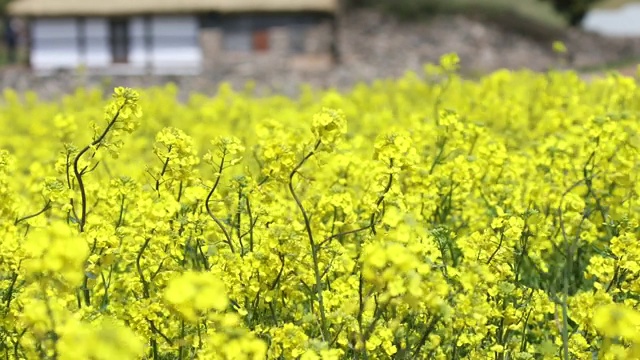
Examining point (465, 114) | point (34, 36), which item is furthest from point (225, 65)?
point (465, 114)

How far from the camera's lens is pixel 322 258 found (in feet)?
10.2

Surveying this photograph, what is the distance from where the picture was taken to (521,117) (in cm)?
727

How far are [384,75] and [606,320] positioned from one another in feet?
66.6

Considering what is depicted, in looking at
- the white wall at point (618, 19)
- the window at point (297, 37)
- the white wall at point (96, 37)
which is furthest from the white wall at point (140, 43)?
the white wall at point (618, 19)

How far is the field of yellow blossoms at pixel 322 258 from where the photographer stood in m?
2.35

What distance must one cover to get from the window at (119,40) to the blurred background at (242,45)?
3cm

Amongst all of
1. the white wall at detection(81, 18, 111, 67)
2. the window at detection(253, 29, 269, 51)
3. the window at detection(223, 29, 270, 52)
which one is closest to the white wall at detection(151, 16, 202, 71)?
the window at detection(223, 29, 270, 52)

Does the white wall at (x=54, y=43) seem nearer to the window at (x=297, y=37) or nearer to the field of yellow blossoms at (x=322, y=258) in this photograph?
the window at (x=297, y=37)

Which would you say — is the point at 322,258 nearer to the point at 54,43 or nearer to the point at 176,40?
the point at 176,40

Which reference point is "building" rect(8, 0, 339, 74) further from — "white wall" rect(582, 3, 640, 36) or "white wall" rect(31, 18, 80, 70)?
"white wall" rect(582, 3, 640, 36)

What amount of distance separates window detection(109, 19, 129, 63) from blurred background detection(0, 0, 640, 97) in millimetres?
28

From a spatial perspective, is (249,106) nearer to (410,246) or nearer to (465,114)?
(465,114)

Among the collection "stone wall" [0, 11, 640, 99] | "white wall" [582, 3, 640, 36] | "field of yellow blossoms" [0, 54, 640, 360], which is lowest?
"field of yellow blossoms" [0, 54, 640, 360]

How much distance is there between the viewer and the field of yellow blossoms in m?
2.35
